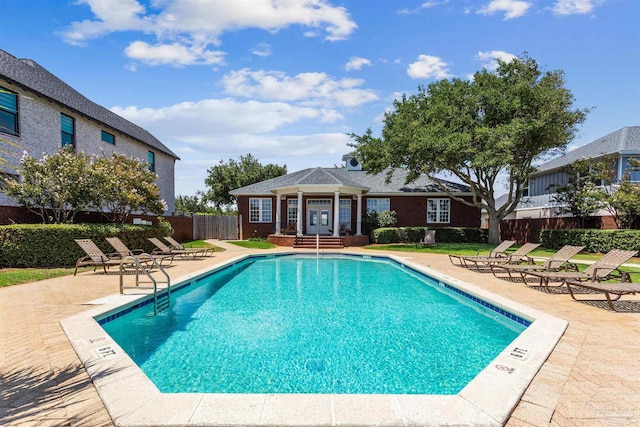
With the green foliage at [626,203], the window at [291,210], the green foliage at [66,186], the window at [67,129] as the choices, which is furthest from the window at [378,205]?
the window at [67,129]

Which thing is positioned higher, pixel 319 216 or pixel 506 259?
pixel 319 216

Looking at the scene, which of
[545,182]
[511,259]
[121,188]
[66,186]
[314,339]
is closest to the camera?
[314,339]

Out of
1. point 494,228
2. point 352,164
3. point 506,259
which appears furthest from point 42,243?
point 494,228

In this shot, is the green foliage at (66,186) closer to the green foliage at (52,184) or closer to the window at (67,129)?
the green foliage at (52,184)

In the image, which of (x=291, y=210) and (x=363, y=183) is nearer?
(x=291, y=210)

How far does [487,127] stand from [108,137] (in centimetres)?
2254

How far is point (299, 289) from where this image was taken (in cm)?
1058

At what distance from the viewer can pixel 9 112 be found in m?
13.9

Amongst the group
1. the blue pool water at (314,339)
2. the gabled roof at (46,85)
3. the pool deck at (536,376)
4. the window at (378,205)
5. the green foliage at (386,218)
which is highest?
the gabled roof at (46,85)

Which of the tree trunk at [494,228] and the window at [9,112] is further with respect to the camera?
the tree trunk at [494,228]

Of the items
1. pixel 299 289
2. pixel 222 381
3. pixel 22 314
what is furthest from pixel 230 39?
pixel 222 381

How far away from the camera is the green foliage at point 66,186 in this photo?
12.9m

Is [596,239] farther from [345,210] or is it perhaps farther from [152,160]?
[152,160]

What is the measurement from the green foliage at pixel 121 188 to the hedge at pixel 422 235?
14.2 meters
